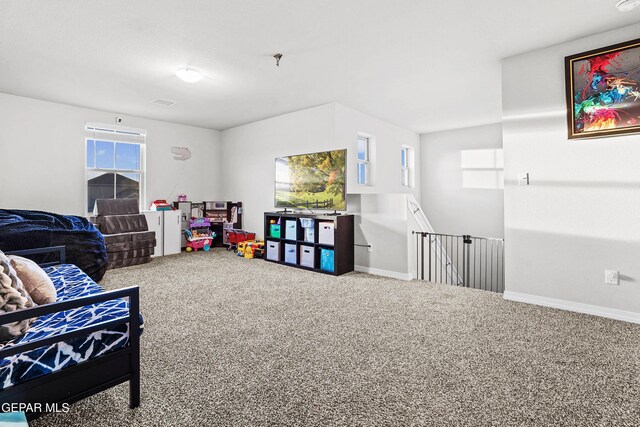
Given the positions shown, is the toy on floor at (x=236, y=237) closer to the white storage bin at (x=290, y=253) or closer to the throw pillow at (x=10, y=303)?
the white storage bin at (x=290, y=253)

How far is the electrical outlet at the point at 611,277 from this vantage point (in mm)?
2906

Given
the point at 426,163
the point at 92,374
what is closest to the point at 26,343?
the point at 92,374

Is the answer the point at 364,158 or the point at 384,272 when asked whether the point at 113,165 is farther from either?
the point at 384,272

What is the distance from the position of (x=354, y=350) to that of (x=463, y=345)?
2.69ft

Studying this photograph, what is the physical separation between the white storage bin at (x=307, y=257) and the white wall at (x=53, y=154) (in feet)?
11.0

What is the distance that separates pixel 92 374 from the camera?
4.84ft

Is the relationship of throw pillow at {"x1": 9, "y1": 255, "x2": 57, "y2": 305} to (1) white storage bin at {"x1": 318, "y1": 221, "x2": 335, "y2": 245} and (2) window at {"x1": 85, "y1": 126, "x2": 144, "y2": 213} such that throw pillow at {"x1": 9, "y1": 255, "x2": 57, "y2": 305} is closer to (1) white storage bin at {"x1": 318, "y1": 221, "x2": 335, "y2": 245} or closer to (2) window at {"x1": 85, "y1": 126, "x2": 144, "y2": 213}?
(1) white storage bin at {"x1": 318, "y1": 221, "x2": 335, "y2": 245}

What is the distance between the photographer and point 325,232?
474 centimetres

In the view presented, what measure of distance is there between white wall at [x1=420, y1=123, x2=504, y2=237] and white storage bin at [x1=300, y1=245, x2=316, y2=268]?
4.01m

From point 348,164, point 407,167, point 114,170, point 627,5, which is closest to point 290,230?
point 348,164

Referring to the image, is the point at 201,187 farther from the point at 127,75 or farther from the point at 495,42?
the point at 495,42

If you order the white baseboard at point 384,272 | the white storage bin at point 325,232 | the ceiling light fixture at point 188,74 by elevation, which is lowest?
the white baseboard at point 384,272

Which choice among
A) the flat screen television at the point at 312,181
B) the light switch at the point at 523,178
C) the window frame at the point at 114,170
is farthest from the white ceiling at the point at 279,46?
the light switch at the point at 523,178

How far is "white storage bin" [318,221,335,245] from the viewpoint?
466 cm
